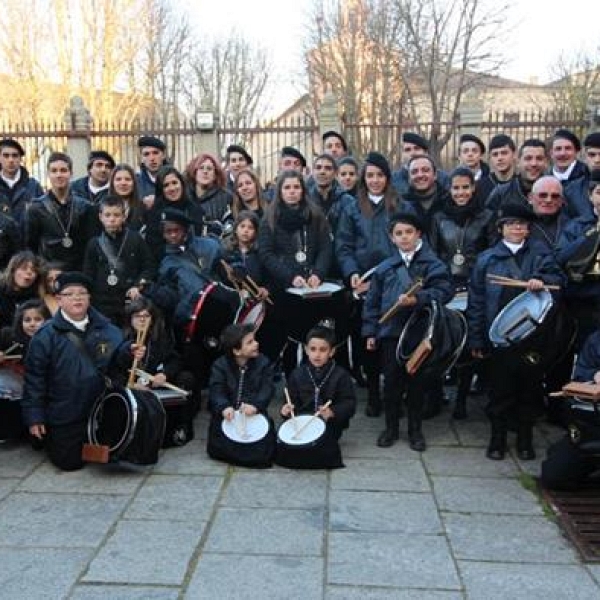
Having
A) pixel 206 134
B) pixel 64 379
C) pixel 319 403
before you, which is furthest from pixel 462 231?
pixel 206 134

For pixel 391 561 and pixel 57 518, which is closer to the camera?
pixel 391 561

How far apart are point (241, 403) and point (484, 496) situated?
1.77 meters

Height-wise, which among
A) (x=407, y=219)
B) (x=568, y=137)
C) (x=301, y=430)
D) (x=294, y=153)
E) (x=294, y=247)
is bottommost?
(x=301, y=430)

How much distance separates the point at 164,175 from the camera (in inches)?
258

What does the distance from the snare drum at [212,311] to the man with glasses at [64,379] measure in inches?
28.1

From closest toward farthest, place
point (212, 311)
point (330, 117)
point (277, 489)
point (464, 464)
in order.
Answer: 1. point (277, 489)
2. point (464, 464)
3. point (212, 311)
4. point (330, 117)

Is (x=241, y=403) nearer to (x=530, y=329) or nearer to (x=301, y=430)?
(x=301, y=430)

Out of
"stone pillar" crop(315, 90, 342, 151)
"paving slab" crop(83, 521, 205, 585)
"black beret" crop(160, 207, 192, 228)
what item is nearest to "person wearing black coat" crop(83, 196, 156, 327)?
"black beret" crop(160, 207, 192, 228)

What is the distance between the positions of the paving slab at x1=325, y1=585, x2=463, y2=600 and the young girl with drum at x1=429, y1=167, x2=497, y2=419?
9.04 feet

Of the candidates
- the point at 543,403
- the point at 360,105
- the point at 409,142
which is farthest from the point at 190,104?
the point at 543,403

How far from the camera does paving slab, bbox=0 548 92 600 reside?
3443mm

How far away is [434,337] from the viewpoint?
5.18 metres

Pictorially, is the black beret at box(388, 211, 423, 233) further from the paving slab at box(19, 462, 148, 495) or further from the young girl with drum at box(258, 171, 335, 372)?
the paving slab at box(19, 462, 148, 495)

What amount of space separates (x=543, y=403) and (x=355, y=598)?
10.5 ft
